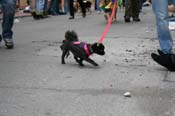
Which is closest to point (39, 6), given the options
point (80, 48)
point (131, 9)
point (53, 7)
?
point (53, 7)

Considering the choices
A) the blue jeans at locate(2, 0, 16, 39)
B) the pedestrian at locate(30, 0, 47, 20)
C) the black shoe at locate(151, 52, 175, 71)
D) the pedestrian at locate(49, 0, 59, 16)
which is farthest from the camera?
the pedestrian at locate(49, 0, 59, 16)

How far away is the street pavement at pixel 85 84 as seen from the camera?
14.8 feet

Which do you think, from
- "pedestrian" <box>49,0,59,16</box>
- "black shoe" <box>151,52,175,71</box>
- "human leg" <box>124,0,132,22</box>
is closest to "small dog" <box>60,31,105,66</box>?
"black shoe" <box>151,52,175,71</box>

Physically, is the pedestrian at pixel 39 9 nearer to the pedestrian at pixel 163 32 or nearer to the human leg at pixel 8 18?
the human leg at pixel 8 18

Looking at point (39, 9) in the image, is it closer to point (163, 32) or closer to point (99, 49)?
point (99, 49)

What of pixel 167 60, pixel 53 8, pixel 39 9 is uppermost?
pixel 167 60

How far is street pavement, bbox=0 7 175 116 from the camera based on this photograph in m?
4.51

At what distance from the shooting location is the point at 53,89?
525 centimetres

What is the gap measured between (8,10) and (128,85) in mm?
3366

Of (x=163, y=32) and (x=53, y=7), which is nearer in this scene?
(x=163, y=32)

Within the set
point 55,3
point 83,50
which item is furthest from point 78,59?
point 55,3

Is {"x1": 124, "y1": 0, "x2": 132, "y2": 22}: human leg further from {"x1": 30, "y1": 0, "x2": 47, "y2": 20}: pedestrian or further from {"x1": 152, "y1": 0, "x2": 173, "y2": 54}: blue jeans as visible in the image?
{"x1": 152, "y1": 0, "x2": 173, "y2": 54}: blue jeans

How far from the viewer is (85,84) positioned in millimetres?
5500

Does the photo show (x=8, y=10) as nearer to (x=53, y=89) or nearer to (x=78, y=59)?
(x=78, y=59)
